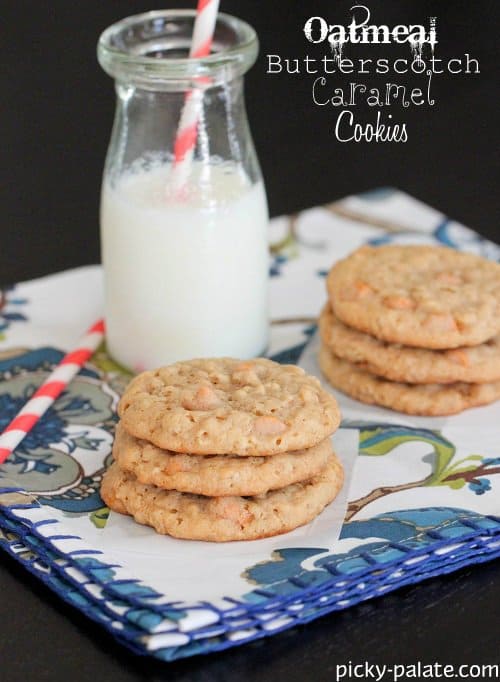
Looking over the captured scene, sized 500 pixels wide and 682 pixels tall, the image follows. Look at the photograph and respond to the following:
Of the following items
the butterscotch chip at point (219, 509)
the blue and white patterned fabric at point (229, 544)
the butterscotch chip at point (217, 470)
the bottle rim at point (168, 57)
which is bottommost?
the blue and white patterned fabric at point (229, 544)

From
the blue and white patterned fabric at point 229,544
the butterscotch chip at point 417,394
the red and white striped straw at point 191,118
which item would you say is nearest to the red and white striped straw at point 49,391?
the blue and white patterned fabric at point 229,544

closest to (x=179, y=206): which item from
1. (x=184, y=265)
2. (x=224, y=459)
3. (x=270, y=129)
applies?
(x=184, y=265)

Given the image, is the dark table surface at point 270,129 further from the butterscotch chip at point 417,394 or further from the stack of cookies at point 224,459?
the stack of cookies at point 224,459

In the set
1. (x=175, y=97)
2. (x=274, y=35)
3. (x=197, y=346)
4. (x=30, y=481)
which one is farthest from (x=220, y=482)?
(x=274, y=35)

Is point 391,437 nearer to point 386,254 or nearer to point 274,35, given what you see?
point 386,254

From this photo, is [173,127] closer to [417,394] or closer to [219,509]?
[417,394]
